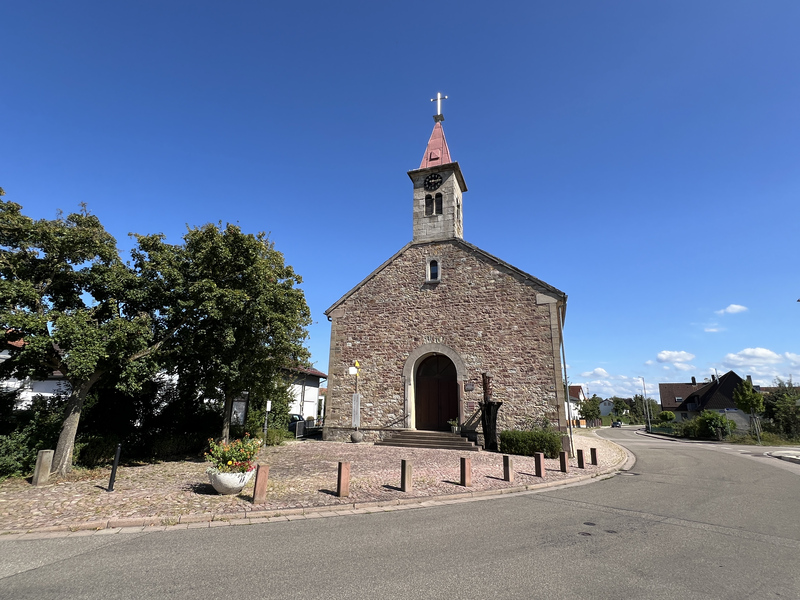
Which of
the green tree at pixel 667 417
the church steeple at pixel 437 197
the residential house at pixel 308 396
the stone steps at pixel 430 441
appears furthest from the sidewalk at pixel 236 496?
the green tree at pixel 667 417

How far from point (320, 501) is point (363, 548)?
8.86 feet

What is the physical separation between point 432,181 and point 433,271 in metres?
5.26

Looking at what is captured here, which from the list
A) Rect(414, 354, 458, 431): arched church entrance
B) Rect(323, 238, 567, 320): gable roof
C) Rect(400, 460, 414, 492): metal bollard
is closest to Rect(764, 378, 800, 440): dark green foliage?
Rect(323, 238, 567, 320): gable roof

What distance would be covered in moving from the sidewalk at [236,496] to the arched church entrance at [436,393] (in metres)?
4.62

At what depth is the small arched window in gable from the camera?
19.4m

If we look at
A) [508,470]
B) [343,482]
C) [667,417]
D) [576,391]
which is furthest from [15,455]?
[576,391]

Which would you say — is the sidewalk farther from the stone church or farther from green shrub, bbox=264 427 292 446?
the stone church

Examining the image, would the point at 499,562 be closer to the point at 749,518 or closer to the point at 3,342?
the point at 749,518

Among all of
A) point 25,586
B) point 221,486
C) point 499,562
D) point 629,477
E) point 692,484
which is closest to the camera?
point 25,586

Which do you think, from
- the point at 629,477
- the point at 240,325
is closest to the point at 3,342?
the point at 240,325

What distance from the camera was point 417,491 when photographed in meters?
8.84

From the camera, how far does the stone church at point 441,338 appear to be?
16812 millimetres

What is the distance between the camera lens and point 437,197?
2112 centimetres

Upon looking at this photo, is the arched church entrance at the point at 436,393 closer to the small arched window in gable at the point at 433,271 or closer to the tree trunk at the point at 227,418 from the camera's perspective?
the small arched window in gable at the point at 433,271
